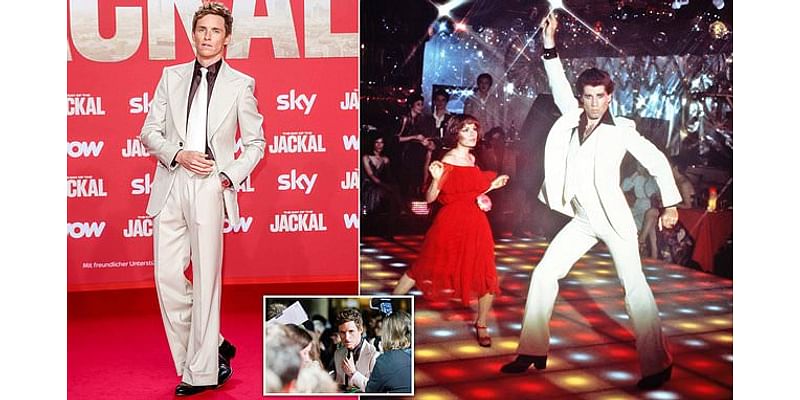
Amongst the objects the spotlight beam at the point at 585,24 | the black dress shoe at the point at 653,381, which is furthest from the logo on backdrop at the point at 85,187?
the black dress shoe at the point at 653,381

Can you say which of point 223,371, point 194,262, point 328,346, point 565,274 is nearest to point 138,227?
point 194,262

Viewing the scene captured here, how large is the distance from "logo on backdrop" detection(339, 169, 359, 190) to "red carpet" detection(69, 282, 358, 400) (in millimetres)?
531

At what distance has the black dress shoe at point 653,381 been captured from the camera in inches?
167

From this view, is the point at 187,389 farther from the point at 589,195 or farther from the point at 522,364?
the point at 589,195

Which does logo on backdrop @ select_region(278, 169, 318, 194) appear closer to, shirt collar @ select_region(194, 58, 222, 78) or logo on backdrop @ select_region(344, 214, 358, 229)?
logo on backdrop @ select_region(344, 214, 358, 229)

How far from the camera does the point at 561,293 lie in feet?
14.1

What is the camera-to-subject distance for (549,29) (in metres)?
4.21

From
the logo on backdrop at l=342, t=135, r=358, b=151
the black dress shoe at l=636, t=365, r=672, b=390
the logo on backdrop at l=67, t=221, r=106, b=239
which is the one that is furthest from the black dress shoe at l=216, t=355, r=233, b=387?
the black dress shoe at l=636, t=365, r=672, b=390

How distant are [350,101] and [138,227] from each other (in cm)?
134

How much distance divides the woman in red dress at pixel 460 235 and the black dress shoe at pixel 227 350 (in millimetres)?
888

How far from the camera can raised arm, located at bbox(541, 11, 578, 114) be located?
421 centimetres

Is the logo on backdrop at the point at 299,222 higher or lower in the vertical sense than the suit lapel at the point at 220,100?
lower

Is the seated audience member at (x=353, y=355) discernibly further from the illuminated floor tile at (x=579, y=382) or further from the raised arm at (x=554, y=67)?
the raised arm at (x=554, y=67)
